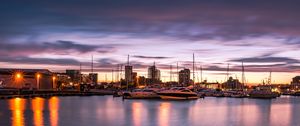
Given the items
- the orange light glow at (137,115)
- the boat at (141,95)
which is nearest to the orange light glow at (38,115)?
the orange light glow at (137,115)

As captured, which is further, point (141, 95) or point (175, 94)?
point (141, 95)

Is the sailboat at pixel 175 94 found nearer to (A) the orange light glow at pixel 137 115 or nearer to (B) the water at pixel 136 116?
(B) the water at pixel 136 116

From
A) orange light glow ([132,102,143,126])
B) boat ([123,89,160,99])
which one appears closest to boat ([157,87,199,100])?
boat ([123,89,160,99])

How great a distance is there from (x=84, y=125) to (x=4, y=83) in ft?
363

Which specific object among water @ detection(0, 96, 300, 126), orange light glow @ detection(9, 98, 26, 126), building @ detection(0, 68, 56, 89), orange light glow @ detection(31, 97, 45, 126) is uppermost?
building @ detection(0, 68, 56, 89)

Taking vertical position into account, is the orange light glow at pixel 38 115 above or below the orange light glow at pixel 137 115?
above

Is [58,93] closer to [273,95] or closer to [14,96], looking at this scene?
[14,96]

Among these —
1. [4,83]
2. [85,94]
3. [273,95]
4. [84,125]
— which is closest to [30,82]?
[4,83]

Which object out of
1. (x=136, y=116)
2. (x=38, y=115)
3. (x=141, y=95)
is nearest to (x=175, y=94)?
(x=141, y=95)

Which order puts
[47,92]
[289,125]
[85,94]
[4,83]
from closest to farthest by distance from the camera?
[289,125] < [47,92] < [85,94] < [4,83]

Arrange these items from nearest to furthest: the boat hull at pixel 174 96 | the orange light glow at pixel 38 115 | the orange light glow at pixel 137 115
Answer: the orange light glow at pixel 38 115 → the orange light glow at pixel 137 115 → the boat hull at pixel 174 96

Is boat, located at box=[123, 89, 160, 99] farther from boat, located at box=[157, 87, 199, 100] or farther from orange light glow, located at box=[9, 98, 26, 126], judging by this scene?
orange light glow, located at box=[9, 98, 26, 126]

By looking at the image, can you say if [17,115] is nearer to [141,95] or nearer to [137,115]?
[137,115]

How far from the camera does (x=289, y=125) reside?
42469 mm
